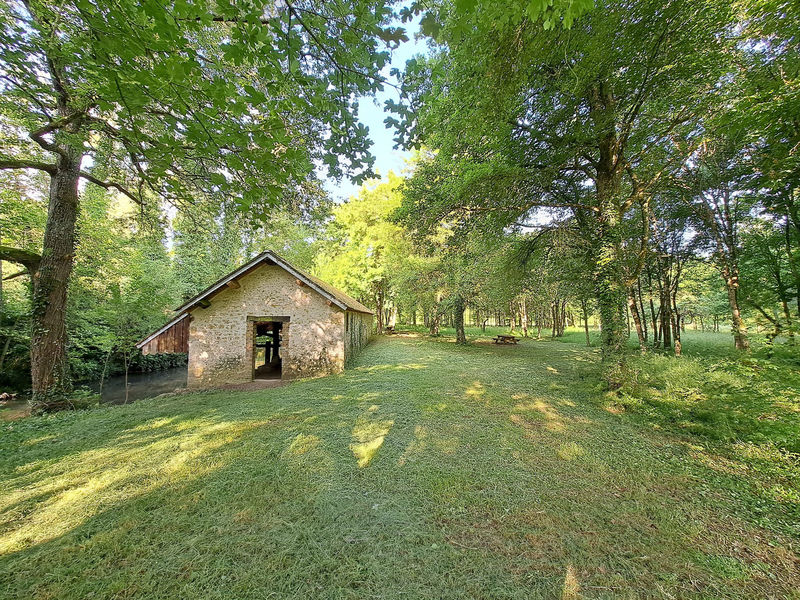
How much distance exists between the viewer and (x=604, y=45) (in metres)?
5.00

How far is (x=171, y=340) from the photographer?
9.99 meters

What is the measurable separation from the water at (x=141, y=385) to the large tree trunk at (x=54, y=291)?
357 cm

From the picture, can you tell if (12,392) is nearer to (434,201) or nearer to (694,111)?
(434,201)

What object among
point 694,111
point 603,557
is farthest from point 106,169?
point 694,111

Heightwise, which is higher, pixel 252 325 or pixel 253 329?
pixel 252 325

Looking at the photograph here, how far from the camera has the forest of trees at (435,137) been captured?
299 centimetres

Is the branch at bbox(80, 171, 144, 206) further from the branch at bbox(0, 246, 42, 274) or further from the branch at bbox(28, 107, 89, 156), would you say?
the branch at bbox(0, 246, 42, 274)

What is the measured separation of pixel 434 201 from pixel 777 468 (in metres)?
8.54

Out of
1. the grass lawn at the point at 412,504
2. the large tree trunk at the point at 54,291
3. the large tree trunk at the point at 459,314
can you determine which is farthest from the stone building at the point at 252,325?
the large tree trunk at the point at 459,314

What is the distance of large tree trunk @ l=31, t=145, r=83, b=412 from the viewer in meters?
7.16

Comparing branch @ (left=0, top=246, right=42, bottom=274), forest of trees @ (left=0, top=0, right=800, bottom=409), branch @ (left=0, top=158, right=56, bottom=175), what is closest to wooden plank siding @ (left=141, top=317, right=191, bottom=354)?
forest of trees @ (left=0, top=0, right=800, bottom=409)

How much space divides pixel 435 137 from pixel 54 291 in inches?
442

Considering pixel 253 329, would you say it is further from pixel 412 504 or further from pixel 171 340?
pixel 412 504

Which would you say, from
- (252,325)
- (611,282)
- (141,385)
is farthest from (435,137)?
(141,385)
